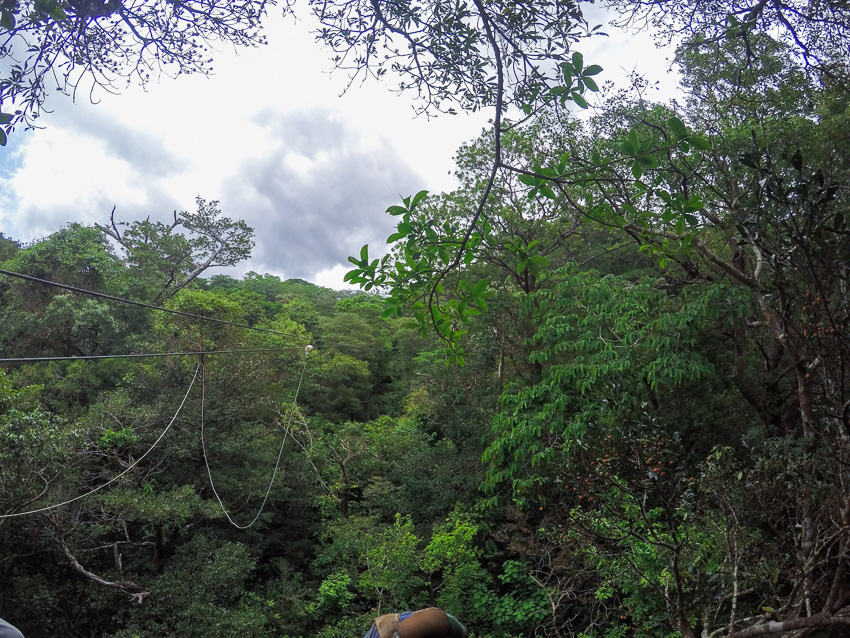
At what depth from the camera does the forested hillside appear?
6.11 ft

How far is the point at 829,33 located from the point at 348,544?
22.4ft

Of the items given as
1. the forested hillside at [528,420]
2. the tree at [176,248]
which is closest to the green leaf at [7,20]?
the forested hillside at [528,420]

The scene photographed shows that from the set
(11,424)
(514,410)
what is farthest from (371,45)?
(11,424)

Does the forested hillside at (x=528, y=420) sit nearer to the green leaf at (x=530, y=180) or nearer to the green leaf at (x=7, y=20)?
the green leaf at (x=530, y=180)

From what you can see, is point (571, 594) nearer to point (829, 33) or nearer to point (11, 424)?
point (829, 33)

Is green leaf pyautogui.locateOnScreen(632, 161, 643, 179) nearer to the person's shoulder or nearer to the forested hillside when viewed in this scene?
the forested hillside

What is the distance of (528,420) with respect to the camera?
562 centimetres

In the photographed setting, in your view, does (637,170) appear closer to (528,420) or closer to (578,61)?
(578,61)

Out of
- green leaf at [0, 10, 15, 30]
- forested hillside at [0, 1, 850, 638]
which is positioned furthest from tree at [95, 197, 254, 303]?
green leaf at [0, 10, 15, 30]

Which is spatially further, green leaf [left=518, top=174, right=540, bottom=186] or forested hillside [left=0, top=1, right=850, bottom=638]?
forested hillside [left=0, top=1, right=850, bottom=638]

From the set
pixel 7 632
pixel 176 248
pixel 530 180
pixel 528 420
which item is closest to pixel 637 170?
pixel 530 180

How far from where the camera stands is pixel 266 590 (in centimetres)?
754

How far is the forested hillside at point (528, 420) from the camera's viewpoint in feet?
6.11

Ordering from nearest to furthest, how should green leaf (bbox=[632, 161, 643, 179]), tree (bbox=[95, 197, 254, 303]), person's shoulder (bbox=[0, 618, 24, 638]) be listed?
person's shoulder (bbox=[0, 618, 24, 638]) → green leaf (bbox=[632, 161, 643, 179]) → tree (bbox=[95, 197, 254, 303])
